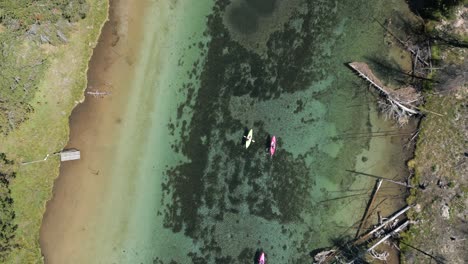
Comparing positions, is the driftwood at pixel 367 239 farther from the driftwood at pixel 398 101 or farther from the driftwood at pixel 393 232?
the driftwood at pixel 398 101

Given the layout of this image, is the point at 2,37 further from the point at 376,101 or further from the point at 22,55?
the point at 376,101

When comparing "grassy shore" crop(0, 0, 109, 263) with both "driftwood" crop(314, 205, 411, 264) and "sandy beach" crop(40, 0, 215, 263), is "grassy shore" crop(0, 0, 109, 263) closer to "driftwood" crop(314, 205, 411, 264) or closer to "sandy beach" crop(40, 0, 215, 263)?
"sandy beach" crop(40, 0, 215, 263)

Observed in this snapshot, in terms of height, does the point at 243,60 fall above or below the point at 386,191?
above

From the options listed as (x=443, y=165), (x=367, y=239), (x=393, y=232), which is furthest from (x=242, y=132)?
(x=443, y=165)

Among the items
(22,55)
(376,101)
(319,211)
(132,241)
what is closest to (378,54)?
(376,101)

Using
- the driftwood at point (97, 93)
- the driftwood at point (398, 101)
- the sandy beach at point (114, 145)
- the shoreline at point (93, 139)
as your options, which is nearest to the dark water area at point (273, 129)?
the driftwood at point (398, 101)

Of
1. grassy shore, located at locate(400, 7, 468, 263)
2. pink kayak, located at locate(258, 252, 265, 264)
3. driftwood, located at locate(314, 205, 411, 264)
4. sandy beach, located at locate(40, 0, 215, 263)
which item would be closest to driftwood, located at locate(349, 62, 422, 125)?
grassy shore, located at locate(400, 7, 468, 263)
